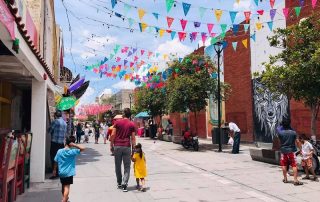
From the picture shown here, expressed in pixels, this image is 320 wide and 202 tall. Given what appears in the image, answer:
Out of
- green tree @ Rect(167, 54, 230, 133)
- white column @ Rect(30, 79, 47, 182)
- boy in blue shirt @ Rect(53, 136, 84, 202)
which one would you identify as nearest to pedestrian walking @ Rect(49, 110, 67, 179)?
white column @ Rect(30, 79, 47, 182)

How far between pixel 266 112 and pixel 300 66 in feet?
A: 34.4

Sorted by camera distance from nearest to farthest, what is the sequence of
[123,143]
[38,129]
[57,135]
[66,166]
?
[66,166], [123,143], [38,129], [57,135]

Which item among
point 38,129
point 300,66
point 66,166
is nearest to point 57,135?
→ point 38,129

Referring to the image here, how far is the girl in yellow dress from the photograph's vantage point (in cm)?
890

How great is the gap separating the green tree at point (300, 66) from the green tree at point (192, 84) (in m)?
8.01

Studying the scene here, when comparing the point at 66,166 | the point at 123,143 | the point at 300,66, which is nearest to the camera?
the point at 66,166

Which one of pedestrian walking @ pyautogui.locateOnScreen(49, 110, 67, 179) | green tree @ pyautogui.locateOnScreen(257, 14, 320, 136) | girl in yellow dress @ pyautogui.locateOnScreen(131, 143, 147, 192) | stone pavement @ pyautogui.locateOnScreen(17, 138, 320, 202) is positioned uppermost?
green tree @ pyautogui.locateOnScreen(257, 14, 320, 136)

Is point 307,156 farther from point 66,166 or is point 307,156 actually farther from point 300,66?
point 66,166

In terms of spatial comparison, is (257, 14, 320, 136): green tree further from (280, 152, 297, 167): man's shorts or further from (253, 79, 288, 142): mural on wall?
(253, 79, 288, 142): mural on wall

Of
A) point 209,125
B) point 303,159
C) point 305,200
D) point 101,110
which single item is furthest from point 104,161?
point 101,110

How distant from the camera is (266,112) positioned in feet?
69.3

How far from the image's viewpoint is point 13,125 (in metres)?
13.1

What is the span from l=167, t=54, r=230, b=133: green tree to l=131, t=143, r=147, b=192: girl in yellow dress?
11.2m

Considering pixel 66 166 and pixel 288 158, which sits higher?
pixel 66 166
